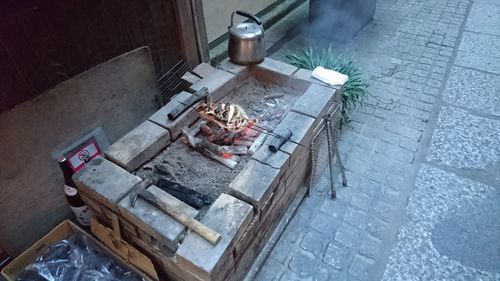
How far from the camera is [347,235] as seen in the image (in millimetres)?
2945

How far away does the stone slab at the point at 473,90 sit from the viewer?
14.1ft

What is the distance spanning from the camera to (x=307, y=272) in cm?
271

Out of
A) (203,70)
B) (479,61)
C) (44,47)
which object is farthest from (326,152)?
(479,61)

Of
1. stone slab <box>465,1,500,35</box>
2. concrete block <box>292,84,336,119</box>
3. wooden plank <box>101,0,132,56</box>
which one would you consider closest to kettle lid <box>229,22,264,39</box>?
concrete block <box>292,84,336,119</box>

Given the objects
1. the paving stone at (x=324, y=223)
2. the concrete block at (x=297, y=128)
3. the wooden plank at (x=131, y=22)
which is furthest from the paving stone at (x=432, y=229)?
the wooden plank at (x=131, y=22)

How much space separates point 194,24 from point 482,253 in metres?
3.46

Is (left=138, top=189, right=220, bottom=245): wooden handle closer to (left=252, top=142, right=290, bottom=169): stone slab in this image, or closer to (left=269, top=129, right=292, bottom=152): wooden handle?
(left=252, top=142, right=290, bottom=169): stone slab

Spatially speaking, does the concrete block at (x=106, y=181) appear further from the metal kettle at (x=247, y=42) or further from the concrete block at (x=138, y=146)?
the metal kettle at (x=247, y=42)

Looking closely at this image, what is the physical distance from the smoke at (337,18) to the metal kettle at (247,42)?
9.23 ft

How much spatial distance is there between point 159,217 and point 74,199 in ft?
3.48

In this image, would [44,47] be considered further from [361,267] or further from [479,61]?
[479,61]

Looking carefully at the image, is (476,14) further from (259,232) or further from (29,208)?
(29,208)

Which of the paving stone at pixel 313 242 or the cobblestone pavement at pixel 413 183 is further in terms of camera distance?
the paving stone at pixel 313 242

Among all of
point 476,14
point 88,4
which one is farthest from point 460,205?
point 476,14
